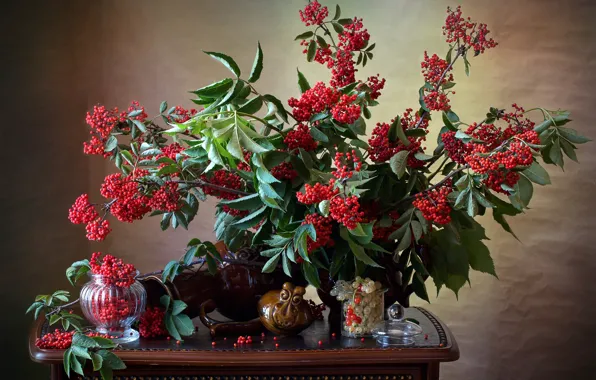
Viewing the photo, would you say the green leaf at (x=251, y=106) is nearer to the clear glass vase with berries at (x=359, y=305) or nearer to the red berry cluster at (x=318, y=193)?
the red berry cluster at (x=318, y=193)

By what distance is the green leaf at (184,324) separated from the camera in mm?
1359

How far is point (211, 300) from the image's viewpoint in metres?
1.43

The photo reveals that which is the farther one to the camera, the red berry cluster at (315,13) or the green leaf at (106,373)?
the red berry cluster at (315,13)

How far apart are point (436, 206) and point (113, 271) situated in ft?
2.02

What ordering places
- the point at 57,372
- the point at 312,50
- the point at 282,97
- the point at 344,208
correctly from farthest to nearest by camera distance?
the point at 282,97, the point at 312,50, the point at 57,372, the point at 344,208

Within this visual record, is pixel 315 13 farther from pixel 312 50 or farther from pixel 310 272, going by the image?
pixel 310 272

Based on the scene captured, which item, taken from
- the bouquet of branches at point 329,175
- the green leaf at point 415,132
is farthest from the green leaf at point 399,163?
the green leaf at point 415,132

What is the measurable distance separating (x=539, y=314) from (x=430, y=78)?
952 mm

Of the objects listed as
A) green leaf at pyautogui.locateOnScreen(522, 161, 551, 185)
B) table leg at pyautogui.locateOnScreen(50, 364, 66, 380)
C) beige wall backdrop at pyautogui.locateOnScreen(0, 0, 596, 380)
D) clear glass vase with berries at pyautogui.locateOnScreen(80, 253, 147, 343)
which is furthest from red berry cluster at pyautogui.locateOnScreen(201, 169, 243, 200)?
beige wall backdrop at pyautogui.locateOnScreen(0, 0, 596, 380)

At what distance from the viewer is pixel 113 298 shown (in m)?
1.33

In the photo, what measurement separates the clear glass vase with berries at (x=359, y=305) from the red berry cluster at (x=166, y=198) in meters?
0.36

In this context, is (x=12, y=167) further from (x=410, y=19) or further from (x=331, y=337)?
(x=410, y=19)

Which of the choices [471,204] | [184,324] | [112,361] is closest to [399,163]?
[471,204]

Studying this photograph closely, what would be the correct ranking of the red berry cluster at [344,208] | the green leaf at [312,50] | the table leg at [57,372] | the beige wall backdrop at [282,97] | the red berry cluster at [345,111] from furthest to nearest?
the beige wall backdrop at [282,97] → the green leaf at [312,50] → the table leg at [57,372] → the red berry cluster at [345,111] → the red berry cluster at [344,208]
